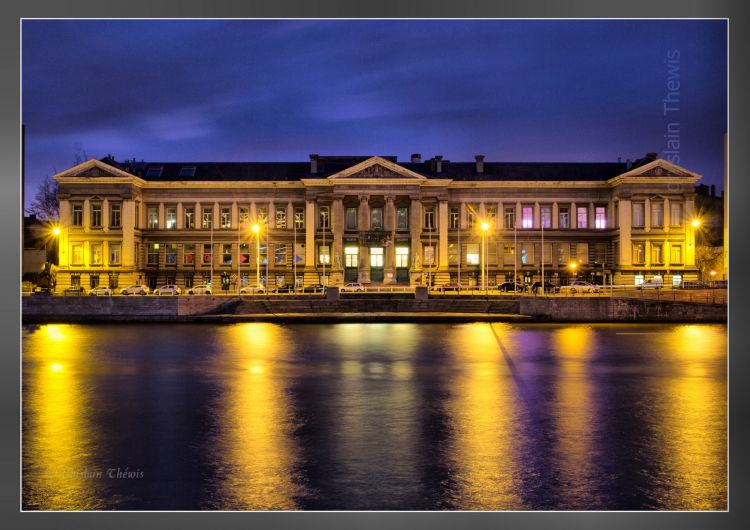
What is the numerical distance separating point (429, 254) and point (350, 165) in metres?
14.2

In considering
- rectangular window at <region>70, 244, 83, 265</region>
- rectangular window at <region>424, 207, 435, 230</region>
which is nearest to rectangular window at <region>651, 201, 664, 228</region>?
rectangular window at <region>424, 207, 435, 230</region>

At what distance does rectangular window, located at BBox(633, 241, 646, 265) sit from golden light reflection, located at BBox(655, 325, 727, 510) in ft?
177

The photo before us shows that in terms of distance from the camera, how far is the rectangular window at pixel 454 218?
86.2m

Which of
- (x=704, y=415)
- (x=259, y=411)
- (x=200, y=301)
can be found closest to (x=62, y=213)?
(x=200, y=301)

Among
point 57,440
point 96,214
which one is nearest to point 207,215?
point 96,214

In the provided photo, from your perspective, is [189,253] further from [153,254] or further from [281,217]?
[281,217]

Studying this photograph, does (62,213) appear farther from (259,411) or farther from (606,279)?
(259,411)

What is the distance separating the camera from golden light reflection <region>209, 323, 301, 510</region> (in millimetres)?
11812

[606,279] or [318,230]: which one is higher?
[318,230]

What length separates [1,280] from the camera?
821 cm

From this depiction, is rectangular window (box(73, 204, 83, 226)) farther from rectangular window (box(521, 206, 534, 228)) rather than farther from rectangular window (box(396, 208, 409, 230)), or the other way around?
rectangular window (box(521, 206, 534, 228))
